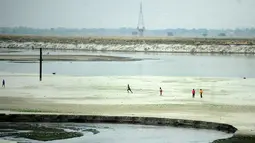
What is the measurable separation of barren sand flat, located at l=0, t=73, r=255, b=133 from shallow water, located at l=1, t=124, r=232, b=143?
1777 mm

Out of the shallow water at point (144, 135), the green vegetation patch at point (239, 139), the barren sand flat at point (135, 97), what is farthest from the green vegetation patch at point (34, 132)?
the green vegetation patch at point (239, 139)

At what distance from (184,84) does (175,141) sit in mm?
24961

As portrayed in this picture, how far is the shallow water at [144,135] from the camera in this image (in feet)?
90.1

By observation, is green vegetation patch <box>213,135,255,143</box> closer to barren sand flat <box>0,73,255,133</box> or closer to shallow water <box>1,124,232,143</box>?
shallow water <box>1,124,232,143</box>

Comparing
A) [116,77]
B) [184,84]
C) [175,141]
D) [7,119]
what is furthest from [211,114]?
[116,77]

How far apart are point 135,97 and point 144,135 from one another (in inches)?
548

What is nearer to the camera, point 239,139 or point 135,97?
point 239,139

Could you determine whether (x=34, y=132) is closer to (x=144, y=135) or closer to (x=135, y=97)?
(x=144, y=135)

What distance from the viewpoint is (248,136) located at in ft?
88.5

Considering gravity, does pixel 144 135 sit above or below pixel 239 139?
below

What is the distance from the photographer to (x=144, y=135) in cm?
2859

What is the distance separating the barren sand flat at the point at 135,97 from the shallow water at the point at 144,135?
1777mm

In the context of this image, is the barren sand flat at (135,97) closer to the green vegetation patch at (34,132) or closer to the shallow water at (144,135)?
the shallow water at (144,135)

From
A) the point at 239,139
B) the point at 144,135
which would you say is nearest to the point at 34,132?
the point at 144,135
